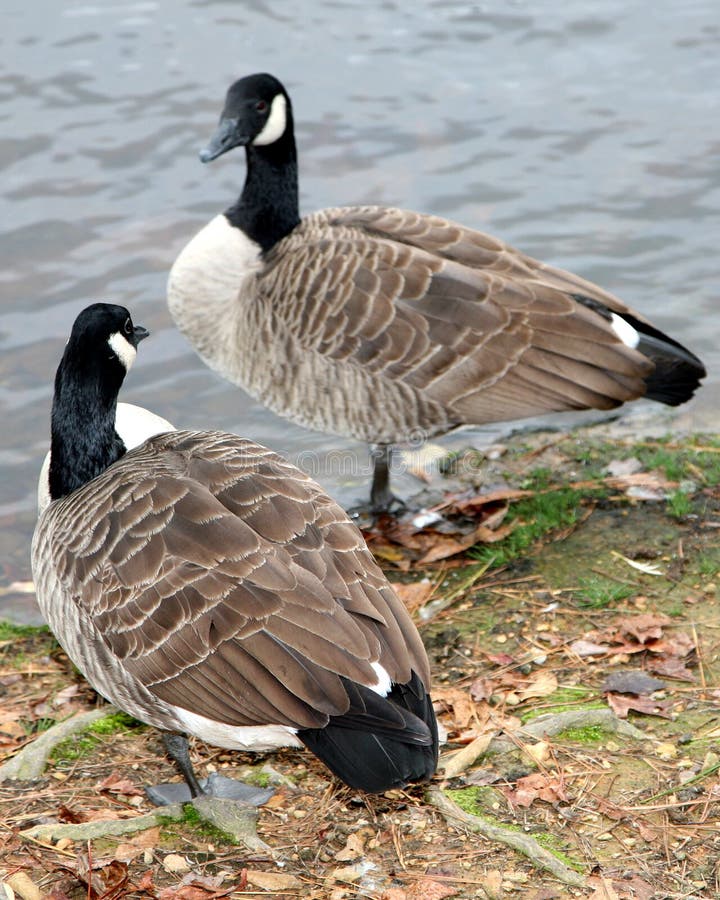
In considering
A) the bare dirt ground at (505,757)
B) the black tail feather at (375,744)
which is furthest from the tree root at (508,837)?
the black tail feather at (375,744)

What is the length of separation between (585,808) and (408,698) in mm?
802

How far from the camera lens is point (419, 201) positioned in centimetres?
1051

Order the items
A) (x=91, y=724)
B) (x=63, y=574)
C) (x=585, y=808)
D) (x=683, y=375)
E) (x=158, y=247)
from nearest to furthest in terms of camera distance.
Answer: (x=585, y=808) < (x=63, y=574) < (x=91, y=724) < (x=683, y=375) < (x=158, y=247)

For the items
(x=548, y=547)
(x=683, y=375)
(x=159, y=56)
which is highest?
(x=159, y=56)

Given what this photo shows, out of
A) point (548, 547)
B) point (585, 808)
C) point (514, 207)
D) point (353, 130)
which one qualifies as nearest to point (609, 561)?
point (548, 547)

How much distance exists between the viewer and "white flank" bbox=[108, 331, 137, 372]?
4969 mm

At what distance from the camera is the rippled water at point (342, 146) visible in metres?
9.22

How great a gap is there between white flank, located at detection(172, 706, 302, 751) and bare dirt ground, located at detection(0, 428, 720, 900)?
0.35 meters

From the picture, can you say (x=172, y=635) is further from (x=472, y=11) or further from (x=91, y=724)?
(x=472, y=11)

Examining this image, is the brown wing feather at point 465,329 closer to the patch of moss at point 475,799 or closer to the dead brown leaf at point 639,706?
the dead brown leaf at point 639,706

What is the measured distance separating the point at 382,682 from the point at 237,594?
571 mm

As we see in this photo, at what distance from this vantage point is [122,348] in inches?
198

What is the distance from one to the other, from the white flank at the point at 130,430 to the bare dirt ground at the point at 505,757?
102cm

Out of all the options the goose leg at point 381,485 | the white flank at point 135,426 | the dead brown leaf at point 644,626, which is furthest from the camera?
the goose leg at point 381,485
